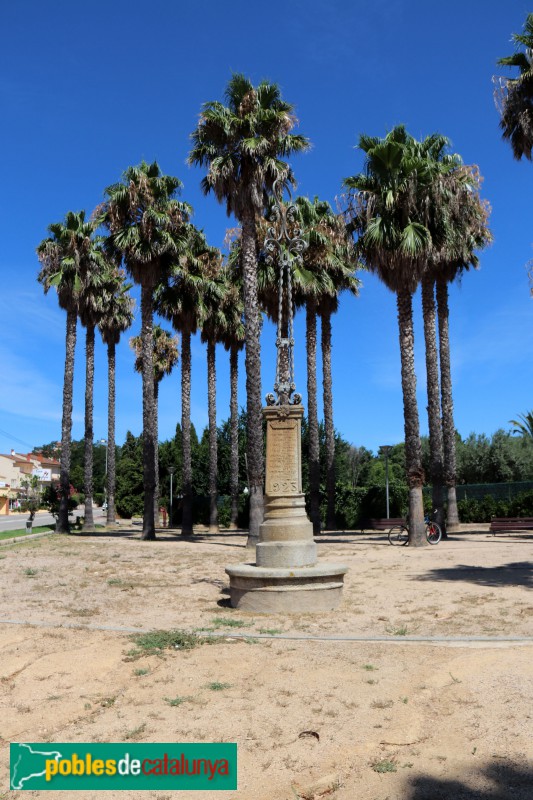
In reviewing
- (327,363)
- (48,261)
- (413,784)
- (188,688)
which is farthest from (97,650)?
(48,261)

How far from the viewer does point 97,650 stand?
7039mm

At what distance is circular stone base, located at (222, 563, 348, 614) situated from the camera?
9305 mm

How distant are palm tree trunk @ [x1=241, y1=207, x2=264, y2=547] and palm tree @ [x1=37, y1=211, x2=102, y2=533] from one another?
10.2 metres

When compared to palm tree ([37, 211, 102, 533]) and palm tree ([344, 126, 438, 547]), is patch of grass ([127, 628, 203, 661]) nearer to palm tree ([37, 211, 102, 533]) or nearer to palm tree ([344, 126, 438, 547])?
palm tree ([344, 126, 438, 547])

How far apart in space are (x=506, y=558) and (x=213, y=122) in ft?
50.5

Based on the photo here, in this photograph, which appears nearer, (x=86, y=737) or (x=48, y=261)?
(x=86, y=737)

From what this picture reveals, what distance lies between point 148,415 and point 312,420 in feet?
21.5

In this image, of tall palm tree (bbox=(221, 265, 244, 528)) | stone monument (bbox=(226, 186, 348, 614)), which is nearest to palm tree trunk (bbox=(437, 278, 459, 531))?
tall palm tree (bbox=(221, 265, 244, 528))

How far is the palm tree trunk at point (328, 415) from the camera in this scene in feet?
90.8

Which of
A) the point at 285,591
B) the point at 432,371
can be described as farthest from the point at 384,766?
the point at 432,371

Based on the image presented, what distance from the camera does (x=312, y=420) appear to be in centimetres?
2636

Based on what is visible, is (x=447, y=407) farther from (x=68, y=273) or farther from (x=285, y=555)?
(x=285, y=555)

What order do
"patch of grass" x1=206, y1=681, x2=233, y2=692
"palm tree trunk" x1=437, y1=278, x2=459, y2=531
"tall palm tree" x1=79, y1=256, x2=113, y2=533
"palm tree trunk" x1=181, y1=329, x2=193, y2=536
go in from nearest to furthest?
"patch of grass" x1=206, y1=681, x2=233, y2=692 → "palm tree trunk" x1=437, y1=278, x2=459, y2=531 → "palm tree trunk" x1=181, y1=329, x2=193, y2=536 → "tall palm tree" x1=79, y1=256, x2=113, y2=533

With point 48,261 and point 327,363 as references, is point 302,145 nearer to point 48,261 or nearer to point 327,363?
point 327,363
